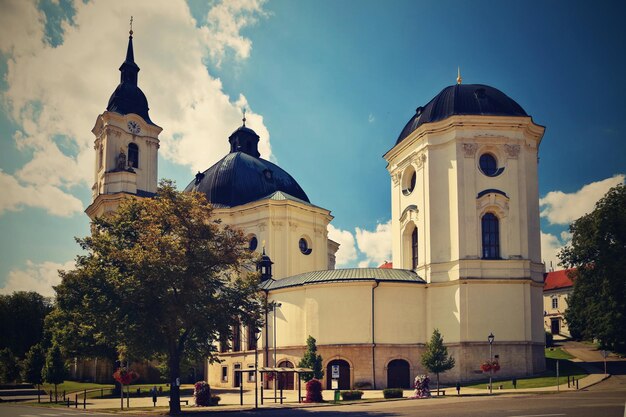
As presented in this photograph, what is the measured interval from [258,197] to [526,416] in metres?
53.9

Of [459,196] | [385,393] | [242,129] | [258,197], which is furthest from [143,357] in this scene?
[242,129]

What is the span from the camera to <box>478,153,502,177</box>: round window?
2218 inches

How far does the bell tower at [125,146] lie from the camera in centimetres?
8100

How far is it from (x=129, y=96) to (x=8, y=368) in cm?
3590

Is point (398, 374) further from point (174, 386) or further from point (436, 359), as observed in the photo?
point (174, 386)

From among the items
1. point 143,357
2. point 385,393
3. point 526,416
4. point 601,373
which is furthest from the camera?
point 601,373

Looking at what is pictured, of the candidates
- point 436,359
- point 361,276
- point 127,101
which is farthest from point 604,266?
point 127,101

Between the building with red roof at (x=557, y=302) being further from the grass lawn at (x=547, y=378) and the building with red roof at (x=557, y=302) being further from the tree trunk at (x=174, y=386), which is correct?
the tree trunk at (x=174, y=386)

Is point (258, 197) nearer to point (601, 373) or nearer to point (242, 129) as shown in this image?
point (242, 129)

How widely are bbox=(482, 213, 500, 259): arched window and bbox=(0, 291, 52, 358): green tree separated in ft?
191

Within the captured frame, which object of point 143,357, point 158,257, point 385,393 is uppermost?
point 158,257

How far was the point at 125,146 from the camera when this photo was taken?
272ft

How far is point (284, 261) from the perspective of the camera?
72750 millimetres

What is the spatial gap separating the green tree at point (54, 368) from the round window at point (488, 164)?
39.5 meters
